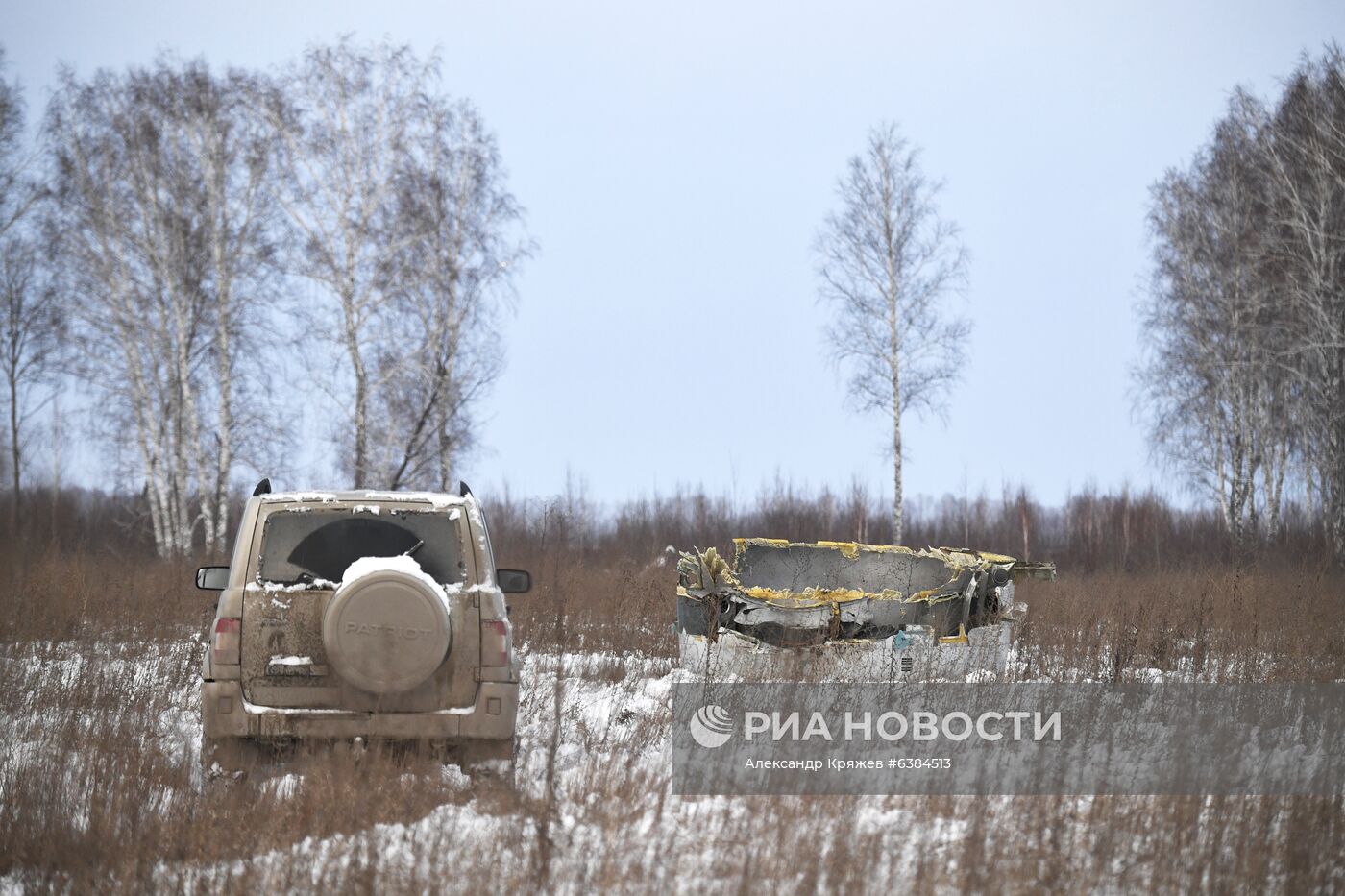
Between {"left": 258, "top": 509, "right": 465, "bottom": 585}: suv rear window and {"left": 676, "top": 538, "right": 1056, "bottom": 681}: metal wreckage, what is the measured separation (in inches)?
112

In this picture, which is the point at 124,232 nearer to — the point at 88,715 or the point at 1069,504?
the point at 88,715

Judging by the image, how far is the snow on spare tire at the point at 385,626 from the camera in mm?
5762

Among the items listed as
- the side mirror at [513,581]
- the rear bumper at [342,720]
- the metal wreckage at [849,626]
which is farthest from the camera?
the metal wreckage at [849,626]

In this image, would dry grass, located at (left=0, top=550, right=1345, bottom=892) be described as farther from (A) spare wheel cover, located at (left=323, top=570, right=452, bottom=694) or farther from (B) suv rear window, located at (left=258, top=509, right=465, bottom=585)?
(B) suv rear window, located at (left=258, top=509, right=465, bottom=585)

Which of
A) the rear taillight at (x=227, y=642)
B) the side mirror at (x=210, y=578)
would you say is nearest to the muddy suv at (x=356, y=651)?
the rear taillight at (x=227, y=642)

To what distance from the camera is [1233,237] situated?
2517 centimetres

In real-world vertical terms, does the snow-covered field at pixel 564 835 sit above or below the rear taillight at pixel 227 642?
below

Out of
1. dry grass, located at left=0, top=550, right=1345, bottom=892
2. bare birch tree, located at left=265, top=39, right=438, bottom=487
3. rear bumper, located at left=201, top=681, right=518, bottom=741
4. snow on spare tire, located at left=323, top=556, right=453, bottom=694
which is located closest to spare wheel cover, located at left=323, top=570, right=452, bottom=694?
snow on spare tire, located at left=323, top=556, right=453, bottom=694

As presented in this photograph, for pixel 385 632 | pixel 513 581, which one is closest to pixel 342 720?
pixel 385 632

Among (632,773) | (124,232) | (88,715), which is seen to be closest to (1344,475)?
(632,773)

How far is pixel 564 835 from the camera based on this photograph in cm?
520

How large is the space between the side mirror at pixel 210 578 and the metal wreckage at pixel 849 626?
335 centimetres

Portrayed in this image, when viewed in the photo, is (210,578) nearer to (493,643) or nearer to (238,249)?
(493,643)

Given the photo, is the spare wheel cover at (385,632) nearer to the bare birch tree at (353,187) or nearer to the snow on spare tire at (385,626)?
the snow on spare tire at (385,626)
